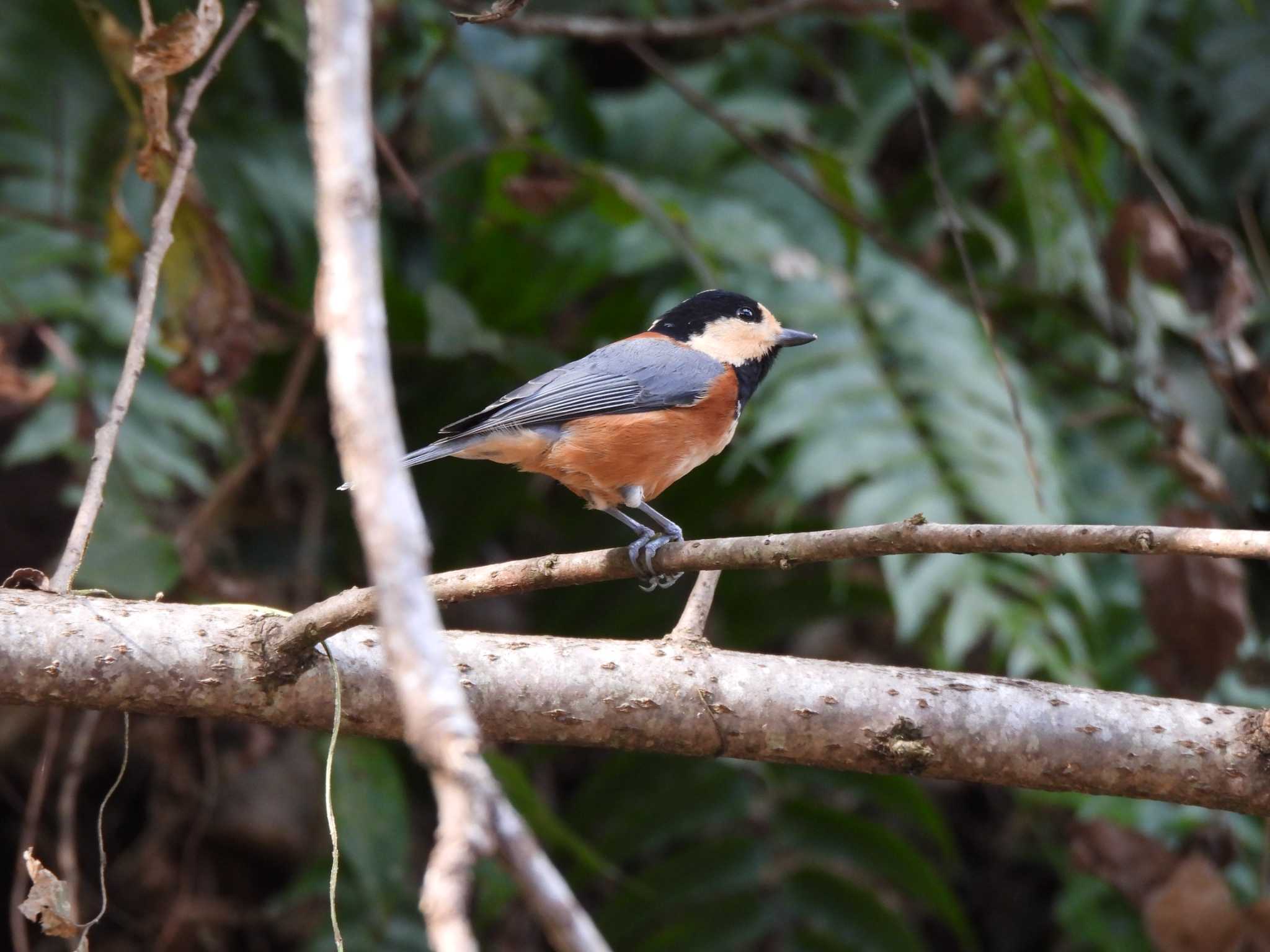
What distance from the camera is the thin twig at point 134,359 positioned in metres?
2.28

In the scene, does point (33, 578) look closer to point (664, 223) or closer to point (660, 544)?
point (660, 544)

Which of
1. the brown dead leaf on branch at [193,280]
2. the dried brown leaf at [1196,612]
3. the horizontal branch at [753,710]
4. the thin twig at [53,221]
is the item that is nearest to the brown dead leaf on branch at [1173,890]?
the dried brown leaf at [1196,612]

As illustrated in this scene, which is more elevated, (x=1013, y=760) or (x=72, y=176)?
(x=72, y=176)

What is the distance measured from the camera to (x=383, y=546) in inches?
34.5

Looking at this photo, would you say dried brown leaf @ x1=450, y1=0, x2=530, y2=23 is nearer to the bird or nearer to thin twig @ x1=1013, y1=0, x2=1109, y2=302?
the bird

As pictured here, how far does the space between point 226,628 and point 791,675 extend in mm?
1009

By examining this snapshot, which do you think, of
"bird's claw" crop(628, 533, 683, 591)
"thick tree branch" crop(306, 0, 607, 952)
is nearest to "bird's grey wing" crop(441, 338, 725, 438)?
"bird's claw" crop(628, 533, 683, 591)

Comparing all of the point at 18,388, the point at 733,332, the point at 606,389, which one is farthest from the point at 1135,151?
the point at 18,388

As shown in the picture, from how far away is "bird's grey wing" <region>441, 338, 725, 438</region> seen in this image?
10.7 feet

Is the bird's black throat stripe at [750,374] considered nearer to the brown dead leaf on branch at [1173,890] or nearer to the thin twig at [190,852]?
the brown dead leaf on branch at [1173,890]

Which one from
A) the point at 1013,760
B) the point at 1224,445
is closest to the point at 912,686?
the point at 1013,760

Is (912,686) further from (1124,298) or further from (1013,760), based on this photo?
(1124,298)

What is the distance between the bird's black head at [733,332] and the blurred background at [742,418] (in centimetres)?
20

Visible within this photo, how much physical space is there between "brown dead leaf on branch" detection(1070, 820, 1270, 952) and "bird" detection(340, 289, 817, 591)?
1575mm
